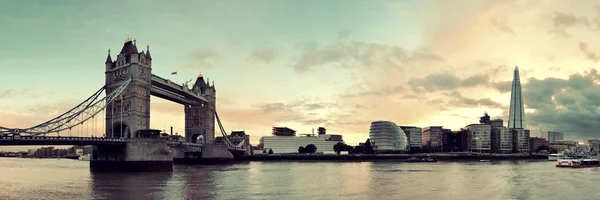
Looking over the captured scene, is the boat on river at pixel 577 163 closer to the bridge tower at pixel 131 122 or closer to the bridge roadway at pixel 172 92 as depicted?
the bridge tower at pixel 131 122

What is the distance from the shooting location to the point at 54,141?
68.3 meters

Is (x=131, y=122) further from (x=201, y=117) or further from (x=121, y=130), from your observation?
(x=201, y=117)

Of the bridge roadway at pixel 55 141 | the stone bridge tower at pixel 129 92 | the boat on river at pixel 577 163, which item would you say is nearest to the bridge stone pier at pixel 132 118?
the stone bridge tower at pixel 129 92

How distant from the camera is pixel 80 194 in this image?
46531mm

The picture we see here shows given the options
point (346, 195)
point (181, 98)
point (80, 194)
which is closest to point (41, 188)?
point (80, 194)

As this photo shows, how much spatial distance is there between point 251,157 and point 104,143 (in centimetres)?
10014

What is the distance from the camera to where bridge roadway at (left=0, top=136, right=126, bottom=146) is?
199 feet

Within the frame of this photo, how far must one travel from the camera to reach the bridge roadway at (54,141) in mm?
60656

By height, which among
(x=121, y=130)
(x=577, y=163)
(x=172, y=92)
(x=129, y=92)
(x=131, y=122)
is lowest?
(x=577, y=163)

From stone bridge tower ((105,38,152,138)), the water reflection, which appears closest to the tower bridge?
stone bridge tower ((105,38,152,138))

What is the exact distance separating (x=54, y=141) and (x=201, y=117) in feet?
217

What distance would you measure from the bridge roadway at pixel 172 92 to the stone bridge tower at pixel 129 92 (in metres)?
7.00

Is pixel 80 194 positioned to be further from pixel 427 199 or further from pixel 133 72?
pixel 133 72

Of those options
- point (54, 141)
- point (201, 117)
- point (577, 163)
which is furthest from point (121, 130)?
point (577, 163)
